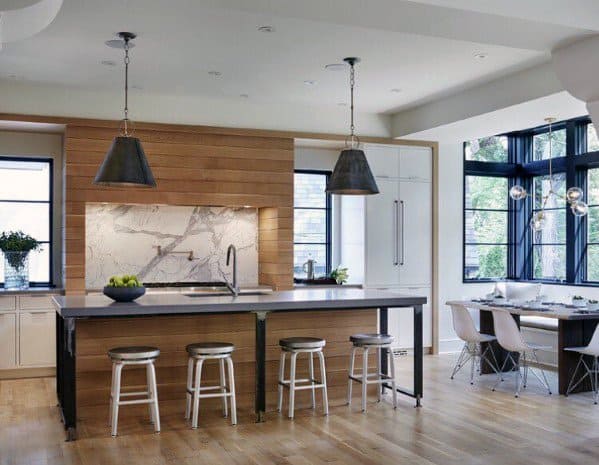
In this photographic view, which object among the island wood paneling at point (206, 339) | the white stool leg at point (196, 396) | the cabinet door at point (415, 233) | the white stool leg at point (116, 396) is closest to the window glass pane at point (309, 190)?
the cabinet door at point (415, 233)

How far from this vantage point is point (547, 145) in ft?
31.0

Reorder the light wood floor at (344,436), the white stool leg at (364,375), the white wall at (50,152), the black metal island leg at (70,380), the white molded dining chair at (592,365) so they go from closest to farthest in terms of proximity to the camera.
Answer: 1. the light wood floor at (344,436)
2. the black metal island leg at (70,380)
3. the white stool leg at (364,375)
4. the white molded dining chair at (592,365)
5. the white wall at (50,152)

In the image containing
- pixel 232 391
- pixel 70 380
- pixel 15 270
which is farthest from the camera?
pixel 15 270

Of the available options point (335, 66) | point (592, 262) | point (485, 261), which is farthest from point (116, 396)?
point (592, 262)

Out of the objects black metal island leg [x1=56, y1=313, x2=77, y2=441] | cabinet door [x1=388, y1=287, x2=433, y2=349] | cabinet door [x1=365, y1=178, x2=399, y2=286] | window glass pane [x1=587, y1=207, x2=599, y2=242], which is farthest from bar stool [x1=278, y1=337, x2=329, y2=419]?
window glass pane [x1=587, y1=207, x2=599, y2=242]

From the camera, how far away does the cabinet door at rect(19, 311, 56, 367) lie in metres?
7.32

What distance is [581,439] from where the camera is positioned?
503 cm

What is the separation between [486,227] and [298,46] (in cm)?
487

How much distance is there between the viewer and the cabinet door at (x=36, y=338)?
24.0 ft

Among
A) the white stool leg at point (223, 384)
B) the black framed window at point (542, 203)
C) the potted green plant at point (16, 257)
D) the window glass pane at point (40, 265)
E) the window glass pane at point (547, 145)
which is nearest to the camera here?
the white stool leg at point (223, 384)

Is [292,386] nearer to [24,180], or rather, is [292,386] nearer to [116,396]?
[116,396]

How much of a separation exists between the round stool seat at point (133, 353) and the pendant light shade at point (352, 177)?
196cm

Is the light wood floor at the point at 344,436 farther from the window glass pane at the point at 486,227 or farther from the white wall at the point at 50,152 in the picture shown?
the window glass pane at the point at 486,227

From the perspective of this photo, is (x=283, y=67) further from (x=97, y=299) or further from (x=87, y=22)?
(x=97, y=299)
